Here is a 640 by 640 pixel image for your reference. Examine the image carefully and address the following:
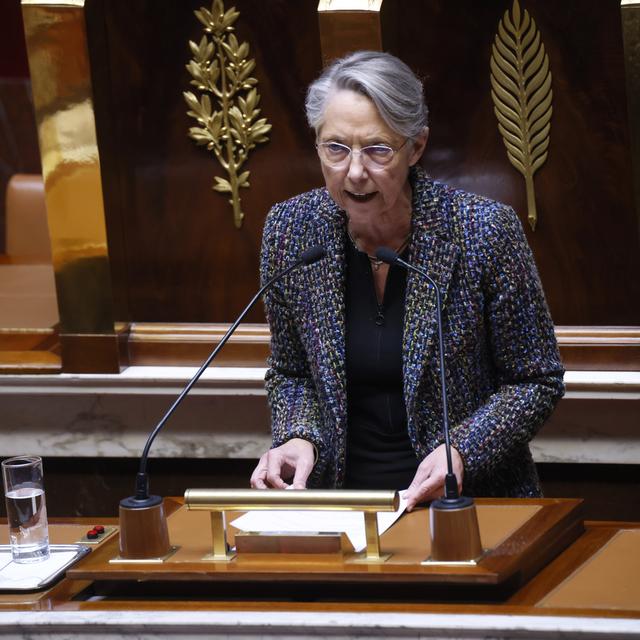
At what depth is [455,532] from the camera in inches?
72.4

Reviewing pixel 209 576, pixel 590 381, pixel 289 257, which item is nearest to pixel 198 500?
pixel 209 576

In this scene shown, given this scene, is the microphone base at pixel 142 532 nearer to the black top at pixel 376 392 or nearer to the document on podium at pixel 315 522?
the document on podium at pixel 315 522

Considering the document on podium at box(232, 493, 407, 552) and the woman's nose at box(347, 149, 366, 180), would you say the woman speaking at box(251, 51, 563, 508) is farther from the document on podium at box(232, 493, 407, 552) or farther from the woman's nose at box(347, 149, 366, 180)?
the document on podium at box(232, 493, 407, 552)

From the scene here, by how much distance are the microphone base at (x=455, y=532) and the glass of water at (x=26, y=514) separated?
0.62 meters

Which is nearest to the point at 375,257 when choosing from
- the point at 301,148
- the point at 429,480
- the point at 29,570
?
the point at 429,480

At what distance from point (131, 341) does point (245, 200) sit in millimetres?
458

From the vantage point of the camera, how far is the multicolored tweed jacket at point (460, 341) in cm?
230

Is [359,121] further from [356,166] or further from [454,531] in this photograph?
[454,531]

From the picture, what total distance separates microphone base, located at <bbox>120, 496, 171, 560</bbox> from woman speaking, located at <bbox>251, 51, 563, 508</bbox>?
0.29 meters

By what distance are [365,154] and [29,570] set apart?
85 cm

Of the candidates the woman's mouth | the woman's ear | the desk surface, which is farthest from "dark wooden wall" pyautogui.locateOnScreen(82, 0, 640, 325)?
the desk surface

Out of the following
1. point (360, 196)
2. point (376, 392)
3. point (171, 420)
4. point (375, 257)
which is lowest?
point (171, 420)

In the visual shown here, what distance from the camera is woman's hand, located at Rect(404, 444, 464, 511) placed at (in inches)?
83.0

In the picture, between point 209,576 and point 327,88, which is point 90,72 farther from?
point 209,576
